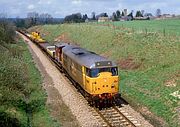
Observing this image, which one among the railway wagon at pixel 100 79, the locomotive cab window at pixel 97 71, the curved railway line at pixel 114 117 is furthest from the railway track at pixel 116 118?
the locomotive cab window at pixel 97 71

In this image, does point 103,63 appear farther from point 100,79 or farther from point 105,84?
point 105,84

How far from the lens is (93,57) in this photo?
25.8 meters

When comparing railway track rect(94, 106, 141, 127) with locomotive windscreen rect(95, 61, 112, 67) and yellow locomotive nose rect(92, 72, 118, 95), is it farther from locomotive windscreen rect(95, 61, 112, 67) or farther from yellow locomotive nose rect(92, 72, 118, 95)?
locomotive windscreen rect(95, 61, 112, 67)

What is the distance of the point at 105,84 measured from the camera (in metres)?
24.2

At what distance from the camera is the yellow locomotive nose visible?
79.0 ft

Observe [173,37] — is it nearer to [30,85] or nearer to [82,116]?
[30,85]

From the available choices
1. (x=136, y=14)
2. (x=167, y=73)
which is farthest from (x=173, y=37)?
(x=136, y=14)

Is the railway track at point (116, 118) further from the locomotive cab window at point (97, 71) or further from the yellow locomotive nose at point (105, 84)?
the locomotive cab window at point (97, 71)

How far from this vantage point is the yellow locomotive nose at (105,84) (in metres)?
24.1

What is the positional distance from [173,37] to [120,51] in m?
6.43

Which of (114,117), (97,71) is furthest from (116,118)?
(97,71)

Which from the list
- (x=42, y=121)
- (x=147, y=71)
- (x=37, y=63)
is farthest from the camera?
(x=37, y=63)

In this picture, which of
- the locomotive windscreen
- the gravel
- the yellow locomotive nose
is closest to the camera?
the gravel

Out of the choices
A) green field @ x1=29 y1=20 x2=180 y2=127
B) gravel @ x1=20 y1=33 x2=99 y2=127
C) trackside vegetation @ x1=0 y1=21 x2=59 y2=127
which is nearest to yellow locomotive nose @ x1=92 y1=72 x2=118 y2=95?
gravel @ x1=20 y1=33 x2=99 y2=127
